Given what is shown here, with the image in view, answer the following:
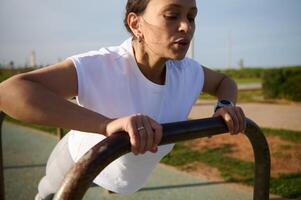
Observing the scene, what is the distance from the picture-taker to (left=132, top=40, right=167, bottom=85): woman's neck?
174 centimetres

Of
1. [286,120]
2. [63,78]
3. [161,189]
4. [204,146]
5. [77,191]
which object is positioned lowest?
[286,120]

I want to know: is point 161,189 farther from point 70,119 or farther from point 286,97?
point 286,97

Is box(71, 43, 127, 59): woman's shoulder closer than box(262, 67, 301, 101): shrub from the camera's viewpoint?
Yes

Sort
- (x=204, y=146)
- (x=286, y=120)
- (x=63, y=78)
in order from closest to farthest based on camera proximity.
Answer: (x=63, y=78), (x=204, y=146), (x=286, y=120)

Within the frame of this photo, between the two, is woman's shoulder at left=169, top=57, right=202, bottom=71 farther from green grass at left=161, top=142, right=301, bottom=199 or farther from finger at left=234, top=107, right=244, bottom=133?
green grass at left=161, top=142, right=301, bottom=199

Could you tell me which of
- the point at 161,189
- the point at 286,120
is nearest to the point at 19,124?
the point at 161,189

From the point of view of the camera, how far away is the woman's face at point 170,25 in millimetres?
1523

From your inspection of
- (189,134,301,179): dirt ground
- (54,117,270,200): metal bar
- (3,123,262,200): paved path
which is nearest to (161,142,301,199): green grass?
(189,134,301,179): dirt ground

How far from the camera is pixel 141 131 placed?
1.03m

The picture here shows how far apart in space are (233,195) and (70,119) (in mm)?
3041

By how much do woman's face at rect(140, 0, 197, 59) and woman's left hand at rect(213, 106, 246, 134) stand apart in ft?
1.15

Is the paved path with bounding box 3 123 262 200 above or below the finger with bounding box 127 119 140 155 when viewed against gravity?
below

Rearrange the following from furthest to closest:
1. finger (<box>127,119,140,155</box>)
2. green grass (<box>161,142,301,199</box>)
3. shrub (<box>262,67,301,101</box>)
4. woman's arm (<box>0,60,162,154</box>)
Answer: shrub (<box>262,67,301,101</box>) → green grass (<box>161,142,301,199</box>) → woman's arm (<box>0,60,162,154</box>) → finger (<box>127,119,140,155</box>)

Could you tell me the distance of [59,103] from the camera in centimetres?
122
